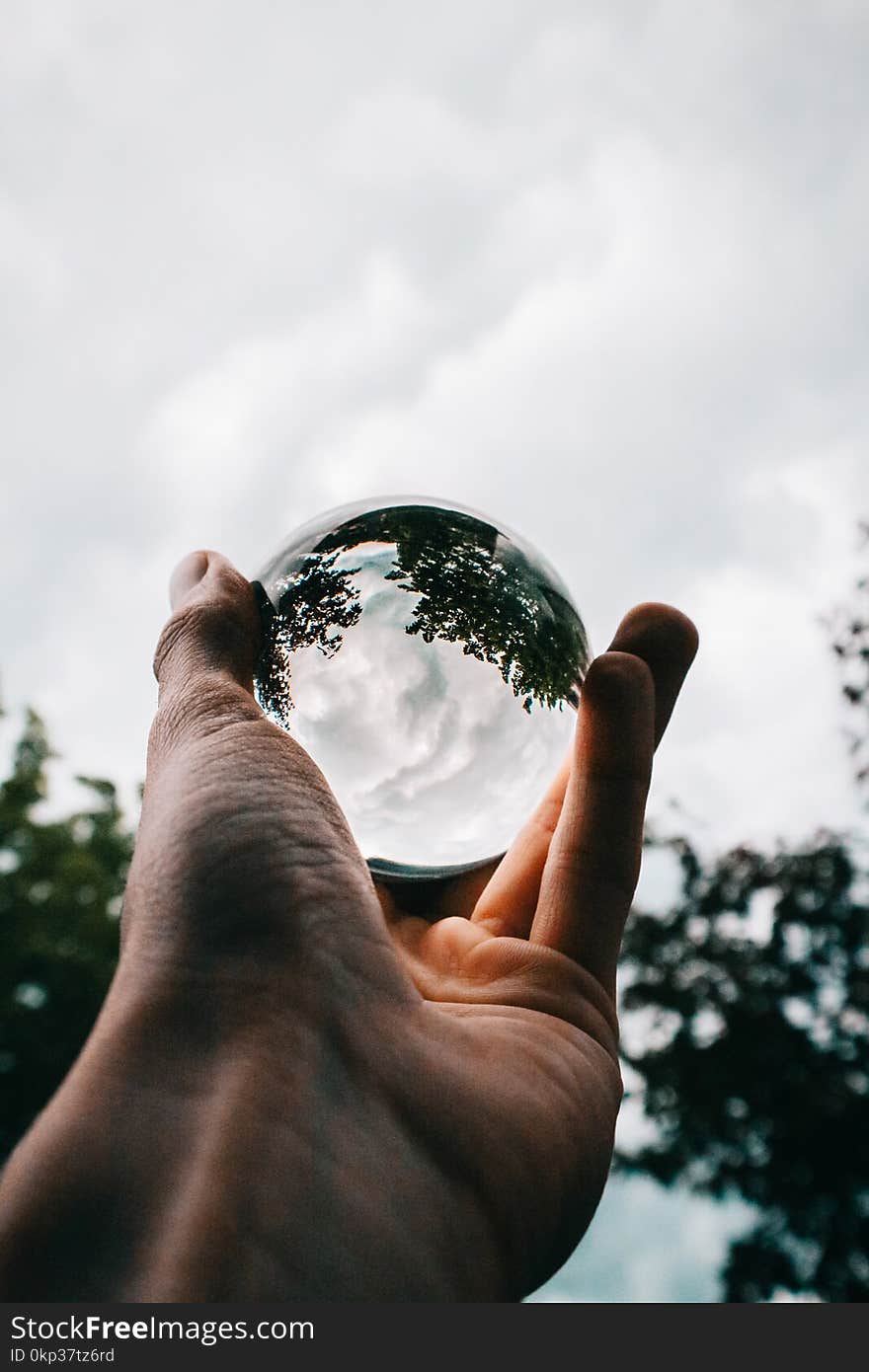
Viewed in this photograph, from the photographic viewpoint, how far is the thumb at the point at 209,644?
2850mm

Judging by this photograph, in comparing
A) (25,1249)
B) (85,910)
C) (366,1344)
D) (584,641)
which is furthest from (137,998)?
(85,910)

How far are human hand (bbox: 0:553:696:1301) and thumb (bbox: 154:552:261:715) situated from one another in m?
0.01

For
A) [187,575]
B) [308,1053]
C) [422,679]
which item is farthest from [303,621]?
[308,1053]

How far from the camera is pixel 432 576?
283cm

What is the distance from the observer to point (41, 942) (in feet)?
61.0

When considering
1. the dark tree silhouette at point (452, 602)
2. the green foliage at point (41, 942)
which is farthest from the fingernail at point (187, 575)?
the green foliage at point (41, 942)

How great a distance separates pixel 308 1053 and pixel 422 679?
111 centimetres

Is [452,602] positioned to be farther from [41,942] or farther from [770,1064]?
[41,942]

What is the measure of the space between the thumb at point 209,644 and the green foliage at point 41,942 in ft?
55.3

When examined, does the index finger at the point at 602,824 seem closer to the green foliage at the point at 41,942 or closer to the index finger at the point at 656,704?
the index finger at the point at 656,704

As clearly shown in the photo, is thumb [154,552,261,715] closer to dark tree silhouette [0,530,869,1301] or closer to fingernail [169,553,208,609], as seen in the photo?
fingernail [169,553,208,609]

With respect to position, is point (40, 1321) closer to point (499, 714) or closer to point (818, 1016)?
point (499, 714)

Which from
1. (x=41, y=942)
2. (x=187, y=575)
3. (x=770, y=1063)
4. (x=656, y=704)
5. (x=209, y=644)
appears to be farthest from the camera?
(x=41, y=942)

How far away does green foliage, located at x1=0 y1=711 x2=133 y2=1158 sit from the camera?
60.2 ft
